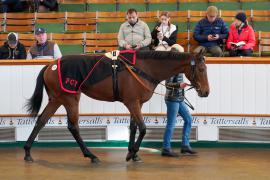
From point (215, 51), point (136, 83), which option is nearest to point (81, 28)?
point (215, 51)

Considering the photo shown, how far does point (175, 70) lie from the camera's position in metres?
10.8

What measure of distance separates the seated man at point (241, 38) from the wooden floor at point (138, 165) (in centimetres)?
207

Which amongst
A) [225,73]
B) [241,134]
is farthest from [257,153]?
[225,73]

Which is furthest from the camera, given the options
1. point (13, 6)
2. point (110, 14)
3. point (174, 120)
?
point (13, 6)

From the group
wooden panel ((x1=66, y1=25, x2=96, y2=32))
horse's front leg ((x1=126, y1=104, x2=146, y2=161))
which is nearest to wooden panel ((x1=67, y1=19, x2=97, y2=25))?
wooden panel ((x1=66, y1=25, x2=96, y2=32))

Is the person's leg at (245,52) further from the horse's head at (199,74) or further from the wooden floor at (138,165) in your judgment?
the horse's head at (199,74)

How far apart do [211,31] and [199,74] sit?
3.21 meters

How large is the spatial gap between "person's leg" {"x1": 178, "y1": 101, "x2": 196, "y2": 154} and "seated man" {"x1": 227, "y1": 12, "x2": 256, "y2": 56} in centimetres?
227

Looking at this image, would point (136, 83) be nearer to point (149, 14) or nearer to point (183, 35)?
point (183, 35)

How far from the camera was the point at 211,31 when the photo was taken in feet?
45.0

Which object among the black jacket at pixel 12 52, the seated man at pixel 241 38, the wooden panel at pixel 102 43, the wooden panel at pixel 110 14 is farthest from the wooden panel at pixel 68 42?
the seated man at pixel 241 38

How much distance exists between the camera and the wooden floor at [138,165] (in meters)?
9.52

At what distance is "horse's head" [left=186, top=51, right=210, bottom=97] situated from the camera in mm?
10641

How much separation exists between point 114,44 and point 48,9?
310 cm
